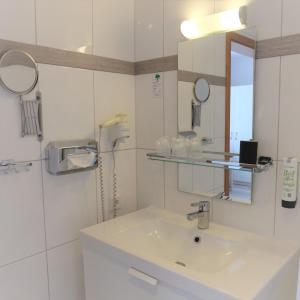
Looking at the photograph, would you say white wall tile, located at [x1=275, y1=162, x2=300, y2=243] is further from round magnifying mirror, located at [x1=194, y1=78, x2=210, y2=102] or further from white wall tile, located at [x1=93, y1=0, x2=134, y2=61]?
white wall tile, located at [x1=93, y1=0, x2=134, y2=61]

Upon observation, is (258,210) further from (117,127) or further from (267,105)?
(117,127)

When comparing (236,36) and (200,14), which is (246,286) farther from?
(200,14)

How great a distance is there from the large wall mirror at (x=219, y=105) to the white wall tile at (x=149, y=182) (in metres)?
0.15

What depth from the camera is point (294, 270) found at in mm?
1190

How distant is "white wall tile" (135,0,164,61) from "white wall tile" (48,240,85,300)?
109 centimetres

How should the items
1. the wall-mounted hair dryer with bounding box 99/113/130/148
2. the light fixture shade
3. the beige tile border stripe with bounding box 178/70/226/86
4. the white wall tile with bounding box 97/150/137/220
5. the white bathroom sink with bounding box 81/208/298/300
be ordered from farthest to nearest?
the white wall tile with bounding box 97/150/137/220 < the wall-mounted hair dryer with bounding box 99/113/130/148 < the beige tile border stripe with bounding box 178/70/226/86 < the light fixture shade < the white bathroom sink with bounding box 81/208/298/300

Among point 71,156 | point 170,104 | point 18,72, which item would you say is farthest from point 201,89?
point 18,72

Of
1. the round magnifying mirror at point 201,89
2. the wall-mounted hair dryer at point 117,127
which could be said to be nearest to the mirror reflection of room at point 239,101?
the round magnifying mirror at point 201,89

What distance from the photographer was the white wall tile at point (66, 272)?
1.45 metres

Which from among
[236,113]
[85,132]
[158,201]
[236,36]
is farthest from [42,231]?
[236,36]

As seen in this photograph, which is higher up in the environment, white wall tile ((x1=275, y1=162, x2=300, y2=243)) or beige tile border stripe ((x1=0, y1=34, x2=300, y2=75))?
beige tile border stripe ((x1=0, y1=34, x2=300, y2=75))

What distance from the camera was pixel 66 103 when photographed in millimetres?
1438

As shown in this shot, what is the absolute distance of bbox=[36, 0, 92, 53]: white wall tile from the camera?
133 cm

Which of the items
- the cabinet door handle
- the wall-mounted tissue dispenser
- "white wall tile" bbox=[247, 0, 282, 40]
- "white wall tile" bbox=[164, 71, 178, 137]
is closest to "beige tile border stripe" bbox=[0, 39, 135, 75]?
"white wall tile" bbox=[164, 71, 178, 137]
